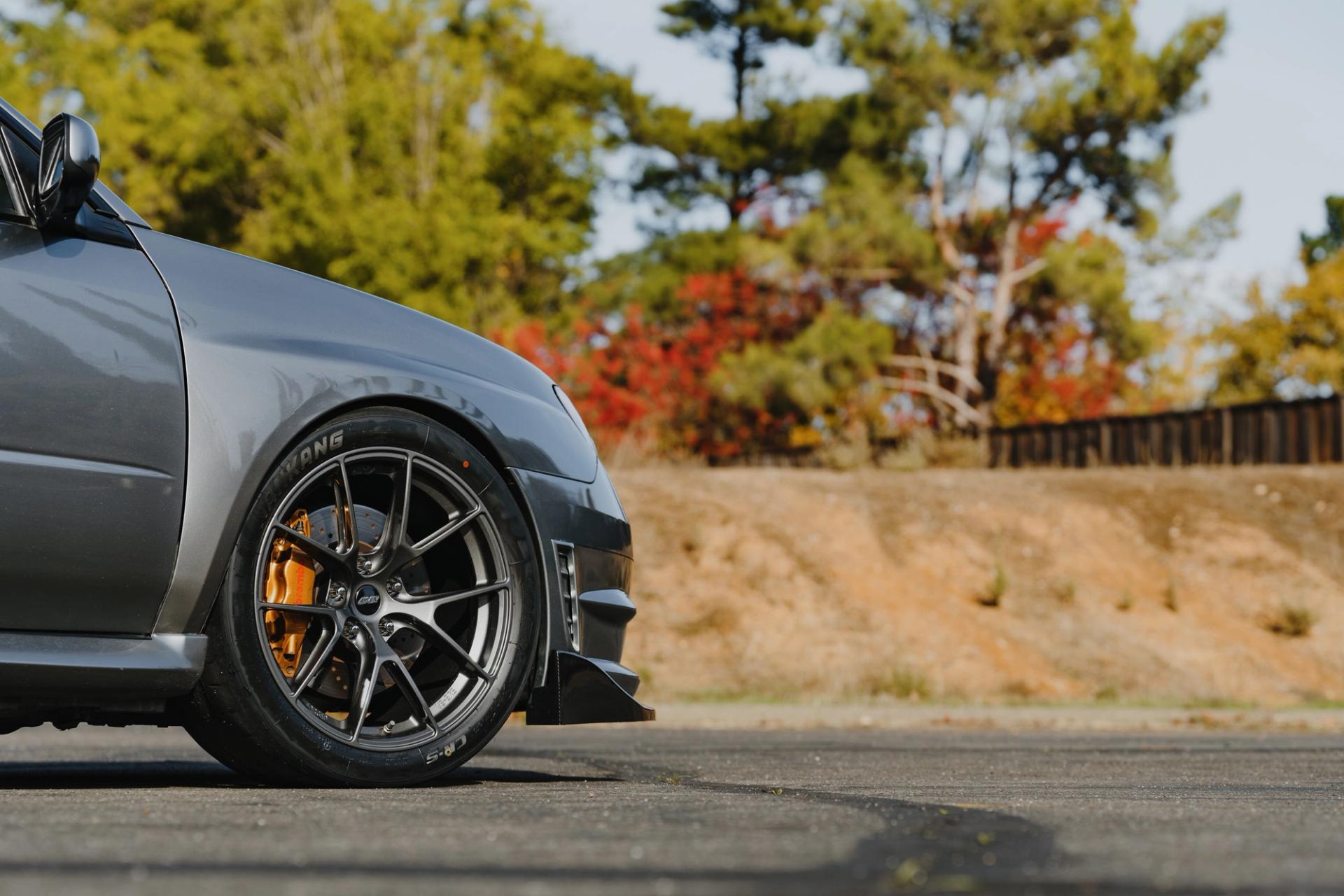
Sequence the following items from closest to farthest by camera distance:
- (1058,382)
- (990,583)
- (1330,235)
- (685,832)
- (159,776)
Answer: (685,832), (159,776), (990,583), (1058,382), (1330,235)

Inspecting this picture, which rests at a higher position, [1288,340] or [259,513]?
[1288,340]

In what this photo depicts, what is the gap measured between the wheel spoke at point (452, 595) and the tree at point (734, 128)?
32802mm

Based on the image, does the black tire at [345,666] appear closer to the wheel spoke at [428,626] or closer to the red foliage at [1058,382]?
the wheel spoke at [428,626]

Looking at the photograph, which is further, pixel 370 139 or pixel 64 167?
pixel 370 139

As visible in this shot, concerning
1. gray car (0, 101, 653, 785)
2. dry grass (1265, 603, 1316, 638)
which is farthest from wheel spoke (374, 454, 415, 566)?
dry grass (1265, 603, 1316, 638)

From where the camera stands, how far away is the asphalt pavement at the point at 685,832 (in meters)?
2.72

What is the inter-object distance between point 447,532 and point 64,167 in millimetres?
1419

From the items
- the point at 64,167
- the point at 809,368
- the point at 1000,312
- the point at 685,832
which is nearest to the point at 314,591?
the point at 64,167

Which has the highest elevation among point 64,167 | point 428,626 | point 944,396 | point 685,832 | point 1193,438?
point 944,396

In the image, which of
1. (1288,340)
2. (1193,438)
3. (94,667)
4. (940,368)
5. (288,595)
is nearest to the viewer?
(94,667)

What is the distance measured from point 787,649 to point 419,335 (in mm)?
13609

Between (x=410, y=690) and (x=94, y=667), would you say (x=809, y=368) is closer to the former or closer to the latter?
(x=410, y=690)

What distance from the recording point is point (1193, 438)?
25969 mm

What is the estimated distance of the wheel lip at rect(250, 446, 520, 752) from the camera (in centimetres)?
443
